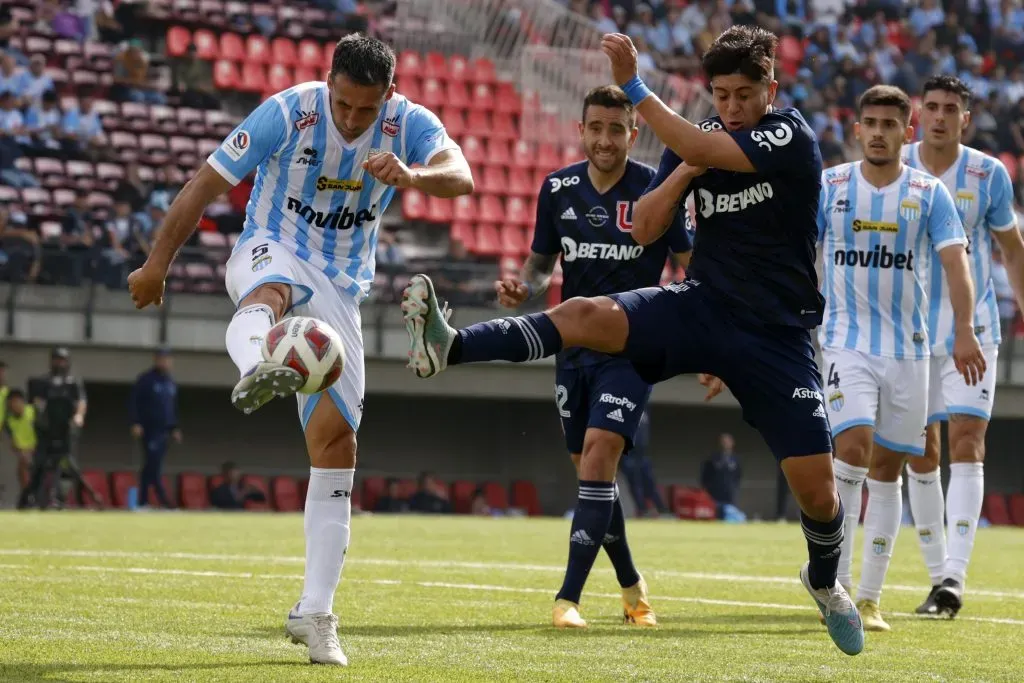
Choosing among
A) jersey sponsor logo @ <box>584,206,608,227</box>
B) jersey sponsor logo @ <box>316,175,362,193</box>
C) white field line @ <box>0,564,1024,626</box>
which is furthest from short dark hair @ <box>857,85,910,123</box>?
jersey sponsor logo @ <box>316,175,362,193</box>

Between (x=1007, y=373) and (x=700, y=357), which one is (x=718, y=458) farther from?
(x=700, y=357)

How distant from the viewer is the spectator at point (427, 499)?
23.0 meters

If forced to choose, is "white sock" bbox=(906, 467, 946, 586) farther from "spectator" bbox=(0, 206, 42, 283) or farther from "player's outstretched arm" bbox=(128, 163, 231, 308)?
"spectator" bbox=(0, 206, 42, 283)

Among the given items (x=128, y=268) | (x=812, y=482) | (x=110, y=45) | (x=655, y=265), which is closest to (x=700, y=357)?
(x=812, y=482)

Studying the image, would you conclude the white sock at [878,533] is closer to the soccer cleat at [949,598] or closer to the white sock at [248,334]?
the soccer cleat at [949,598]

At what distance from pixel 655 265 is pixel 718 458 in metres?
16.2

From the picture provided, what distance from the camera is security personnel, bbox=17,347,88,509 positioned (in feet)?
64.5

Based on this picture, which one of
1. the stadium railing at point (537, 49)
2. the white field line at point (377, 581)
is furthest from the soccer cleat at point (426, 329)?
the stadium railing at point (537, 49)

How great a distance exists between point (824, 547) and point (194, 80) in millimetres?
21078

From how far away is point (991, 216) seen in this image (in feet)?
28.6

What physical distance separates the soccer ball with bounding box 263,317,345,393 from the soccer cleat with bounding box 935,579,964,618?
4083 mm

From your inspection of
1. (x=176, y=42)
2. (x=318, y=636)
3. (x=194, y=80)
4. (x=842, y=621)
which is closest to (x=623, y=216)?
(x=842, y=621)

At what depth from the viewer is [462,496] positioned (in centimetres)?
2478

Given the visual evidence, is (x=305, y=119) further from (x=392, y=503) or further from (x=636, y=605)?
(x=392, y=503)
